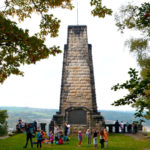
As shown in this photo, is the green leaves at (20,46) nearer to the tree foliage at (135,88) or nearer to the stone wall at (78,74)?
the tree foliage at (135,88)

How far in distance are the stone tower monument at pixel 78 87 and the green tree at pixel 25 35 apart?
13245mm

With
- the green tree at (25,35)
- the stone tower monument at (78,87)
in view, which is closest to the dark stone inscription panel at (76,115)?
the stone tower monument at (78,87)

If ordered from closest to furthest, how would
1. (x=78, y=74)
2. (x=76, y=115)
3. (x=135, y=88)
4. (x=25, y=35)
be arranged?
(x=135, y=88), (x=25, y=35), (x=76, y=115), (x=78, y=74)

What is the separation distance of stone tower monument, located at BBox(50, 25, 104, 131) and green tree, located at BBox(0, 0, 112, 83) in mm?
13245

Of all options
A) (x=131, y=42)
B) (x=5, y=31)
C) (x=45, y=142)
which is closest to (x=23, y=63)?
(x=5, y=31)

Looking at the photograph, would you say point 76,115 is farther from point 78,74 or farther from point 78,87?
point 78,74

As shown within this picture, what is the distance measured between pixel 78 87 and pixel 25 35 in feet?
49.9

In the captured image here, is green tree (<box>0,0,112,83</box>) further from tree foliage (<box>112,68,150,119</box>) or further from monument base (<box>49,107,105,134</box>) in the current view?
monument base (<box>49,107,105,134</box>)

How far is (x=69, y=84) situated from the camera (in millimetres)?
24156

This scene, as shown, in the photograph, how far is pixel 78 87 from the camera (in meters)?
24.0

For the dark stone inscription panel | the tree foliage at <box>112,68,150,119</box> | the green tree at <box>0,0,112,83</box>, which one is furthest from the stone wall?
the tree foliage at <box>112,68,150,119</box>

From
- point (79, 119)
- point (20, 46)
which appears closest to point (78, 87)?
point (79, 119)

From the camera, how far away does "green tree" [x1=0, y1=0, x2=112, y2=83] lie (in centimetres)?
923

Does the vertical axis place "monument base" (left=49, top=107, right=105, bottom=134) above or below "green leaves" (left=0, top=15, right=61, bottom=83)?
below
